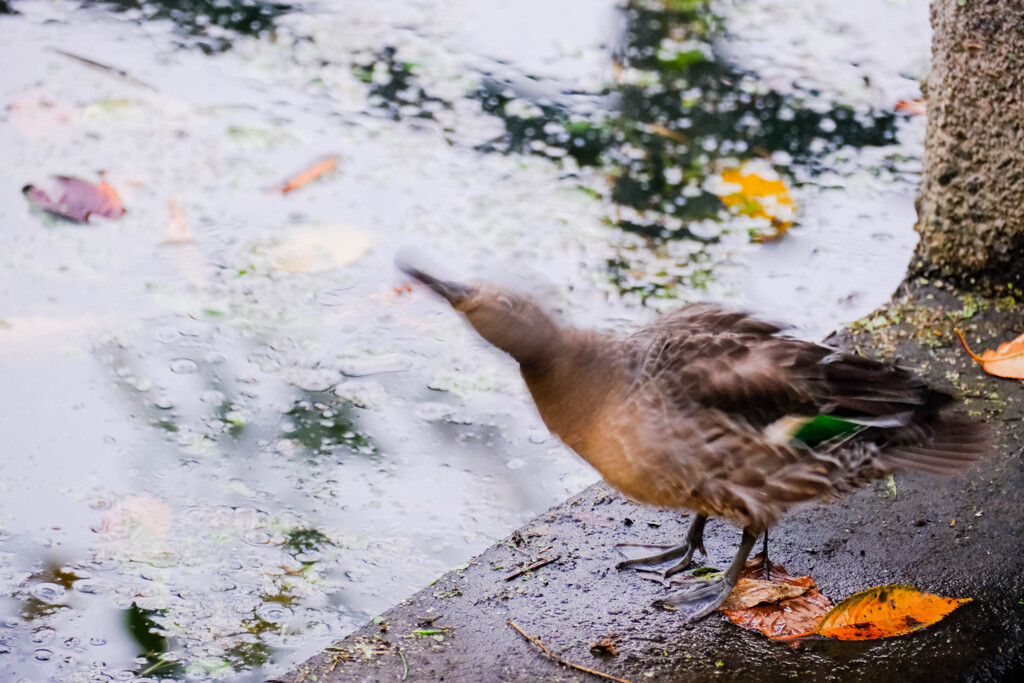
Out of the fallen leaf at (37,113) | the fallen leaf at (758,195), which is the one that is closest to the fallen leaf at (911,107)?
the fallen leaf at (758,195)

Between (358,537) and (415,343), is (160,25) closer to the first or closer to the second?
(415,343)

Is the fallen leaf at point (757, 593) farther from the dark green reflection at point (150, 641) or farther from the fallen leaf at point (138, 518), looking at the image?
the fallen leaf at point (138, 518)

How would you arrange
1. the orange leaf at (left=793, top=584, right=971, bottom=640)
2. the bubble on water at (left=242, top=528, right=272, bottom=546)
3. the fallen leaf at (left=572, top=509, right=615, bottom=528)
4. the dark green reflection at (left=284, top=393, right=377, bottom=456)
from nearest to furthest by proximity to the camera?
1. the orange leaf at (left=793, top=584, right=971, bottom=640)
2. the fallen leaf at (left=572, top=509, right=615, bottom=528)
3. the bubble on water at (left=242, top=528, right=272, bottom=546)
4. the dark green reflection at (left=284, top=393, right=377, bottom=456)

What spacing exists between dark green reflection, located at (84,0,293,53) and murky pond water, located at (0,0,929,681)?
0.03 meters

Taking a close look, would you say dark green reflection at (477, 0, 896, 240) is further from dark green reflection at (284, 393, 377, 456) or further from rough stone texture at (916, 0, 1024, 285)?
dark green reflection at (284, 393, 377, 456)

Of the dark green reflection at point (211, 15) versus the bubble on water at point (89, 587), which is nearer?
the bubble on water at point (89, 587)

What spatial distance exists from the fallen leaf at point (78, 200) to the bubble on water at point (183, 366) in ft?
3.72

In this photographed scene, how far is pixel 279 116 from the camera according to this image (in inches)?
213

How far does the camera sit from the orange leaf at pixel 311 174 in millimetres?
4949

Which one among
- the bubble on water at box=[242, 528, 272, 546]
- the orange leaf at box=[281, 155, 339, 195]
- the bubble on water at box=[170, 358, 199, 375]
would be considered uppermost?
the orange leaf at box=[281, 155, 339, 195]

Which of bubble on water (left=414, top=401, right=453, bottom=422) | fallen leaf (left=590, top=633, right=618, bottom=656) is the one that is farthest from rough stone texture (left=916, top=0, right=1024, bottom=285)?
fallen leaf (left=590, top=633, right=618, bottom=656)

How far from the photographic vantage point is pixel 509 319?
2842 millimetres

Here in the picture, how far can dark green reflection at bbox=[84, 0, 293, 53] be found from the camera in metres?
6.01

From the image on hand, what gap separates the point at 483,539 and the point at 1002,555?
1639 mm
